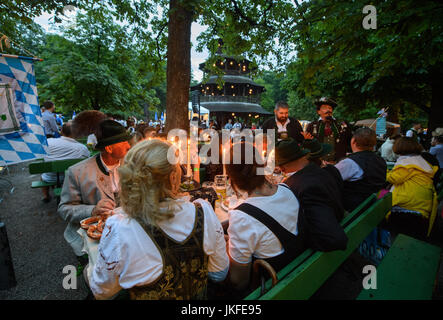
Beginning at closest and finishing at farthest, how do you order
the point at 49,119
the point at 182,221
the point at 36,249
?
the point at 182,221 < the point at 36,249 < the point at 49,119

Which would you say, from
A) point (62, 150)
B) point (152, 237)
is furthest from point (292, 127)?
point (62, 150)

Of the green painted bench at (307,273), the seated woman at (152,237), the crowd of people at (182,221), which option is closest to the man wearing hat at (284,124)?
the crowd of people at (182,221)

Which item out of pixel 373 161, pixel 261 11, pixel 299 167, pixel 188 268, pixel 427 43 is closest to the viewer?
pixel 188 268

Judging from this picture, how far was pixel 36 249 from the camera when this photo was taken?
335 cm

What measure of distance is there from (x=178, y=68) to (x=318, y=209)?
130 inches

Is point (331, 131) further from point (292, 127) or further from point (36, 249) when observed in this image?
point (36, 249)

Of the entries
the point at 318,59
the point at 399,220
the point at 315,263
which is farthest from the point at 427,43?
the point at 315,263

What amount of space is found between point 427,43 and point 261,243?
3.77 metres

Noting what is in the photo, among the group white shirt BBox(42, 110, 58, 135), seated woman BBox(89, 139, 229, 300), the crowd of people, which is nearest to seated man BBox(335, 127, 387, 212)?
the crowd of people

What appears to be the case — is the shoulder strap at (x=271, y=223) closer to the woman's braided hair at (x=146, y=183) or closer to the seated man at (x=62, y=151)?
the woman's braided hair at (x=146, y=183)

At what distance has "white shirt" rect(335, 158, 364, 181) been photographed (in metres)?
2.82

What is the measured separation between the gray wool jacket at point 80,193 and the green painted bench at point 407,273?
9.01 ft

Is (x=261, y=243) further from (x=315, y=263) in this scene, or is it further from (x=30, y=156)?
(x=30, y=156)

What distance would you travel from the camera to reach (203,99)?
33031mm
